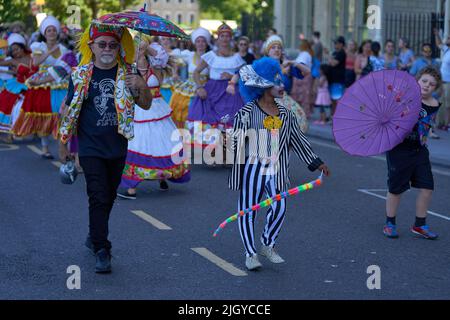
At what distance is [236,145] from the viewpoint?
7508mm

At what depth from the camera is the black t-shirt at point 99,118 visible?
7574 millimetres

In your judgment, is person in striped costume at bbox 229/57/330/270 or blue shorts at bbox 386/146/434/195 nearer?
person in striped costume at bbox 229/57/330/270

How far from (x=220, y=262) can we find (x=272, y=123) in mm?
1233

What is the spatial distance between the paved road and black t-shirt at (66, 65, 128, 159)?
91 centimetres

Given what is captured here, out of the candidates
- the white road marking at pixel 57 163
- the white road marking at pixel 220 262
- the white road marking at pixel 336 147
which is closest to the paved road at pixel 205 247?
the white road marking at pixel 220 262

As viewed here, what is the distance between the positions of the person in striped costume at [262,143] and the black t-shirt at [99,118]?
0.93 m

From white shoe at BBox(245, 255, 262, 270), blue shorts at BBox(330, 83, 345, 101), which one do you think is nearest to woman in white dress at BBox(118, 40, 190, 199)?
white shoe at BBox(245, 255, 262, 270)

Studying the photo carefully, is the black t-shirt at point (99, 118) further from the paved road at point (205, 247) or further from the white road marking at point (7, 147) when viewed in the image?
the white road marking at point (7, 147)

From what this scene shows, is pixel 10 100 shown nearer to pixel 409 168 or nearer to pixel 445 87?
pixel 445 87

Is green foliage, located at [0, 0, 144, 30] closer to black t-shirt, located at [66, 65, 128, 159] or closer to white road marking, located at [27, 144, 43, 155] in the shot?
white road marking, located at [27, 144, 43, 155]

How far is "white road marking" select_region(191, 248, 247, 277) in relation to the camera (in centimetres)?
753

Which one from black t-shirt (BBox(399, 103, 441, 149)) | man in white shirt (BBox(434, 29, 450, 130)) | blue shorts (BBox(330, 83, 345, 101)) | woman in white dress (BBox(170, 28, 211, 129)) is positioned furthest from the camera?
blue shorts (BBox(330, 83, 345, 101))
